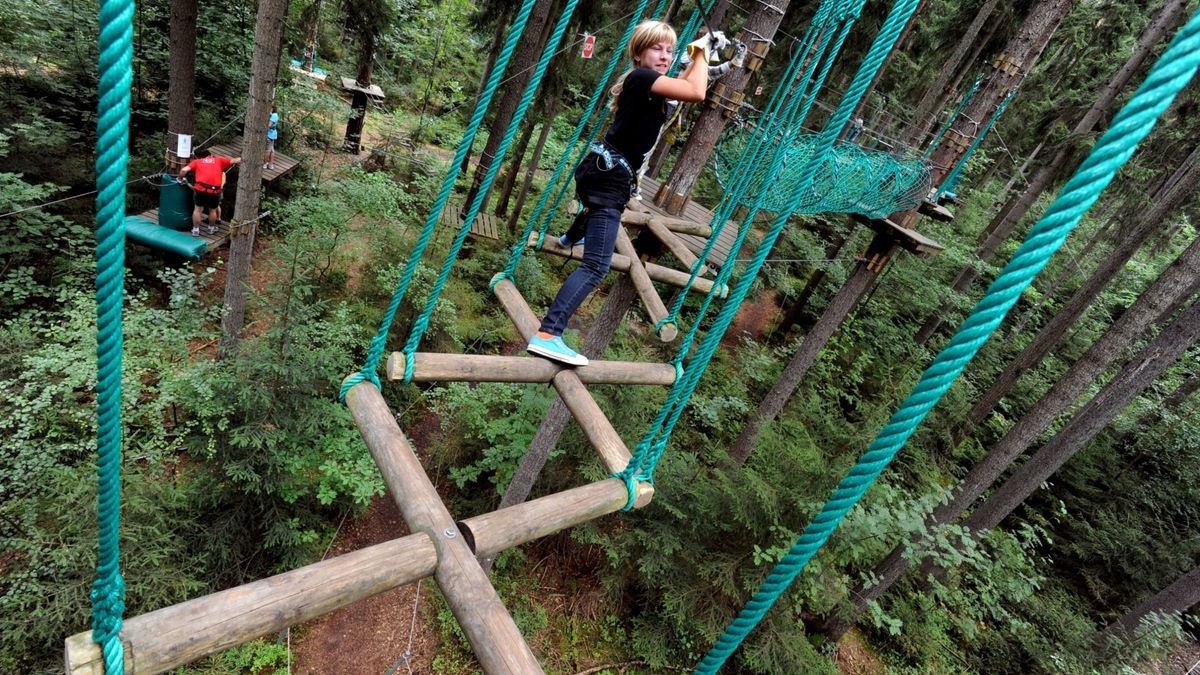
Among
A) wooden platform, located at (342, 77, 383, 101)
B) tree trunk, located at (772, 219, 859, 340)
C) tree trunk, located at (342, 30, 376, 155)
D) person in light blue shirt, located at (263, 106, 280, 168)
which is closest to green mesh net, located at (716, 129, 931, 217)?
tree trunk, located at (772, 219, 859, 340)

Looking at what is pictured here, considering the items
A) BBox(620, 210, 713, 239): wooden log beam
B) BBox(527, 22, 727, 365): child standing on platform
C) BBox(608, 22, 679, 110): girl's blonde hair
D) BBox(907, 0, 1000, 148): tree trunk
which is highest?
BBox(907, 0, 1000, 148): tree trunk

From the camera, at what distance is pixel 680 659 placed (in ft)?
17.5

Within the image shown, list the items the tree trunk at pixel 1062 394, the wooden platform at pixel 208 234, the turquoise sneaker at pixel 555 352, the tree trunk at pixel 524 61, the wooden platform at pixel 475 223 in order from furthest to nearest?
the wooden platform at pixel 475 223 < the tree trunk at pixel 524 61 < the wooden platform at pixel 208 234 < the tree trunk at pixel 1062 394 < the turquoise sneaker at pixel 555 352

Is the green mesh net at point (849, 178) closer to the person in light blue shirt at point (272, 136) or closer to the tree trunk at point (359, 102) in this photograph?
the person in light blue shirt at point (272, 136)

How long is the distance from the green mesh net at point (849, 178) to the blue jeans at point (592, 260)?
2.73 meters

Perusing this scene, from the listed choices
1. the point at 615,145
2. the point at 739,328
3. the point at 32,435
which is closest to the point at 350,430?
the point at 32,435

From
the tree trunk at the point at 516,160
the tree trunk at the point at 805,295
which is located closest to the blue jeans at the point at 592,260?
the tree trunk at the point at 516,160

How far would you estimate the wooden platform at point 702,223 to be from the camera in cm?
470

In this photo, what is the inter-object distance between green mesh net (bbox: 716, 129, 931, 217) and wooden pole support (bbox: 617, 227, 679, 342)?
186 centimetres

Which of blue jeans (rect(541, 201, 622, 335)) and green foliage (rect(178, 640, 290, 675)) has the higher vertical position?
blue jeans (rect(541, 201, 622, 335))

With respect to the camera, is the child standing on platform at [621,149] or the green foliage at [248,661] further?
the green foliage at [248,661]

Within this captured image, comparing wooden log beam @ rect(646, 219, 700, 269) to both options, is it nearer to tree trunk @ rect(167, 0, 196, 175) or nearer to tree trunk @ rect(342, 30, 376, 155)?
tree trunk @ rect(167, 0, 196, 175)

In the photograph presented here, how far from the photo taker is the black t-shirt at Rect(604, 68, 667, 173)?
2.64 m

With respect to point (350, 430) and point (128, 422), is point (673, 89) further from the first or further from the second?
point (128, 422)
